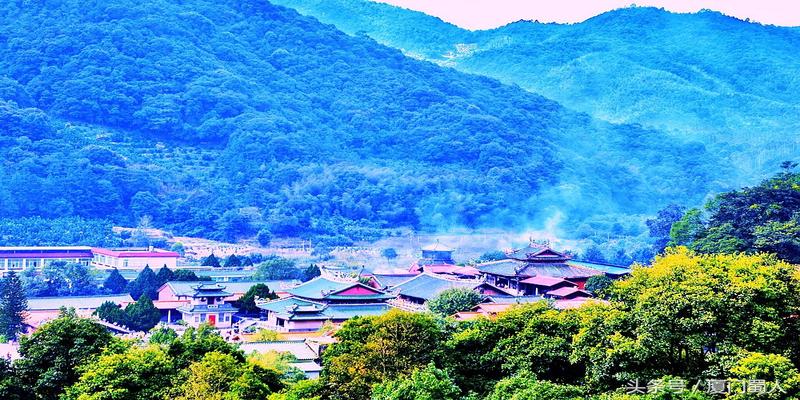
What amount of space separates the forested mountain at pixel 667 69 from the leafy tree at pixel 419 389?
104723 millimetres

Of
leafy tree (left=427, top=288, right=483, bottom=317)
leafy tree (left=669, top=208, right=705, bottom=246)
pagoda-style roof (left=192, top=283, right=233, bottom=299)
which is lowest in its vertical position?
leafy tree (left=427, top=288, right=483, bottom=317)

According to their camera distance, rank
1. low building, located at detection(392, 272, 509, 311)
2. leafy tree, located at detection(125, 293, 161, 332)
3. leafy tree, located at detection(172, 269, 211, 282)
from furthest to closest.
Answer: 1. leafy tree, located at detection(172, 269, 211, 282)
2. low building, located at detection(392, 272, 509, 311)
3. leafy tree, located at detection(125, 293, 161, 332)

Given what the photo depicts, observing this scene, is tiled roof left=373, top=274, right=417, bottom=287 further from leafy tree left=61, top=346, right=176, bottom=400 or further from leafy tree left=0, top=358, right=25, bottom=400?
leafy tree left=0, top=358, right=25, bottom=400

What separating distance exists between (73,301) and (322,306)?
1484cm

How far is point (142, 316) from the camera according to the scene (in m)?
35.9

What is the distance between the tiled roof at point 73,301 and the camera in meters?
43.3

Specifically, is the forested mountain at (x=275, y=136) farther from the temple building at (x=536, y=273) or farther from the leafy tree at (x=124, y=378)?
the leafy tree at (x=124, y=378)

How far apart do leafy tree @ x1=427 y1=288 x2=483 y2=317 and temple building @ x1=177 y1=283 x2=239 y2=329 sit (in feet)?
29.2

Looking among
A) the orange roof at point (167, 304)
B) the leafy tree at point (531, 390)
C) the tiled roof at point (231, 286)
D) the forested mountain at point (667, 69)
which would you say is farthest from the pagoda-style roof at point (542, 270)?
the forested mountain at point (667, 69)

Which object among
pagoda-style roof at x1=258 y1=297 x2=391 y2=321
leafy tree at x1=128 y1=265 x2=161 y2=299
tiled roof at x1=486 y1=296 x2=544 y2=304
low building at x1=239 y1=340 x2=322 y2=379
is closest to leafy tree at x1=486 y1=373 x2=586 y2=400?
low building at x1=239 y1=340 x2=322 y2=379

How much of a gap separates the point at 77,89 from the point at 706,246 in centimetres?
8540

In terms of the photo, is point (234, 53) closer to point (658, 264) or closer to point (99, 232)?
point (99, 232)

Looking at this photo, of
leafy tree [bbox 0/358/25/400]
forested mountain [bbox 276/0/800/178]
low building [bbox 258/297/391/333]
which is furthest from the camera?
forested mountain [bbox 276/0/800/178]

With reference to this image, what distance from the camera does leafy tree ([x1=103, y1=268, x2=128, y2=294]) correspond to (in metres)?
49.8
